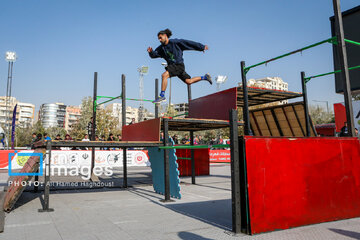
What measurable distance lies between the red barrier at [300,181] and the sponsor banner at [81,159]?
17.0 metres

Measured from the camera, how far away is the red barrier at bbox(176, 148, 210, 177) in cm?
1391

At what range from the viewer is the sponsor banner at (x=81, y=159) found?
18900 millimetres

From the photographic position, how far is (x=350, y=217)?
545cm

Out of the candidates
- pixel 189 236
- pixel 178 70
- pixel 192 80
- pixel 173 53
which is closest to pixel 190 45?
pixel 173 53

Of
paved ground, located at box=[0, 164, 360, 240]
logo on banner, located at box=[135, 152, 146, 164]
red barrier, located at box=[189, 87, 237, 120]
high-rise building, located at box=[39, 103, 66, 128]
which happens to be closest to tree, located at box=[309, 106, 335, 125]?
logo on banner, located at box=[135, 152, 146, 164]

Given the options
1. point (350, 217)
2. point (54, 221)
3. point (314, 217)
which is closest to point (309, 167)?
point (314, 217)

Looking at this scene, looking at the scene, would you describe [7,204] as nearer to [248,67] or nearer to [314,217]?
[314,217]

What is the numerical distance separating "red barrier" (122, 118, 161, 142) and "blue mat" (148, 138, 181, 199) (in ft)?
1.51

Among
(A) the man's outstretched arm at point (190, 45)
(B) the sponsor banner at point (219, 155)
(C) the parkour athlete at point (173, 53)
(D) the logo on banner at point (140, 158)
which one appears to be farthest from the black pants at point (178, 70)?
(B) the sponsor banner at point (219, 155)

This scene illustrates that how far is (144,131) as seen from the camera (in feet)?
30.5

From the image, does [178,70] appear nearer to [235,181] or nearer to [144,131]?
[144,131]

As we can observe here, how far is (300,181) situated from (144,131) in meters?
5.44

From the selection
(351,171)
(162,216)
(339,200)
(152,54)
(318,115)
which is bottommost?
(162,216)

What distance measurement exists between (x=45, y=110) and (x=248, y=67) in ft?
571
